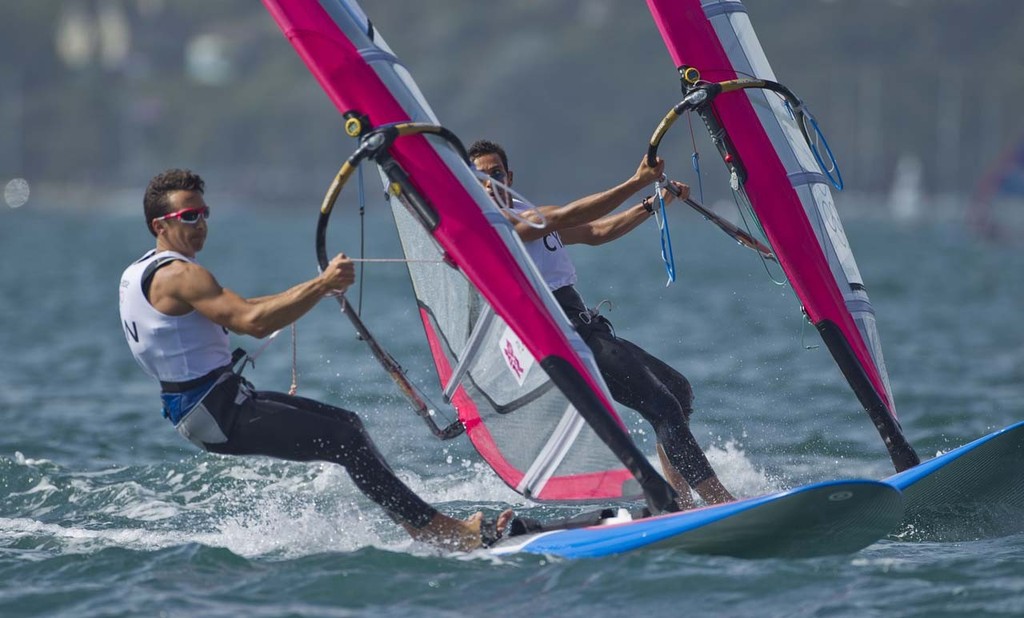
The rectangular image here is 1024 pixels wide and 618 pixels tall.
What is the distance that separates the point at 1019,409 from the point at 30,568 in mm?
8222

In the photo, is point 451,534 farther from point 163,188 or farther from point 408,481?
point 408,481

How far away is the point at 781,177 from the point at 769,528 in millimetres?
2538

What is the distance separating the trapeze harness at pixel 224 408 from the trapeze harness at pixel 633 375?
4.85ft

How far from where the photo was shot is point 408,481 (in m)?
9.57

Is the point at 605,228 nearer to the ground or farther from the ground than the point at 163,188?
nearer to the ground

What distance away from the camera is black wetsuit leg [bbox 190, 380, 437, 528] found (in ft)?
22.3

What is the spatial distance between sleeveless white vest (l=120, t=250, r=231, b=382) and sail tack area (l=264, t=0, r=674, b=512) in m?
1.06

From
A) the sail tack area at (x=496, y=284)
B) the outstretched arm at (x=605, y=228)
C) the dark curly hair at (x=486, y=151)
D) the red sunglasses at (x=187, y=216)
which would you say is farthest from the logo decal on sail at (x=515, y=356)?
the red sunglasses at (x=187, y=216)

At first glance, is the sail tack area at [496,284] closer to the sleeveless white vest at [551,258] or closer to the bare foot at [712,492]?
the sleeveless white vest at [551,258]

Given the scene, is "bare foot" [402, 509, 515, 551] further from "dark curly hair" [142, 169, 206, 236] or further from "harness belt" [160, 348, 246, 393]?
"dark curly hair" [142, 169, 206, 236]

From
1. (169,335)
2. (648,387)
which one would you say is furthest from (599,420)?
(169,335)

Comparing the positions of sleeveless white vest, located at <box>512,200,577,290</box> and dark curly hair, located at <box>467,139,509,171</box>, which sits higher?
dark curly hair, located at <box>467,139,509,171</box>

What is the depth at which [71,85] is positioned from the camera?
15988 cm

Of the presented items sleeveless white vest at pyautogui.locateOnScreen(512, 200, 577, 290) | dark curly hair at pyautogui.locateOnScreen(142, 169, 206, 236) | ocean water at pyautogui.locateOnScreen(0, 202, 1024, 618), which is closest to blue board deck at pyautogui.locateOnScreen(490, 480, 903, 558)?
ocean water at pyautogui.locateOnScreen(0, 202, 1024, 618)
